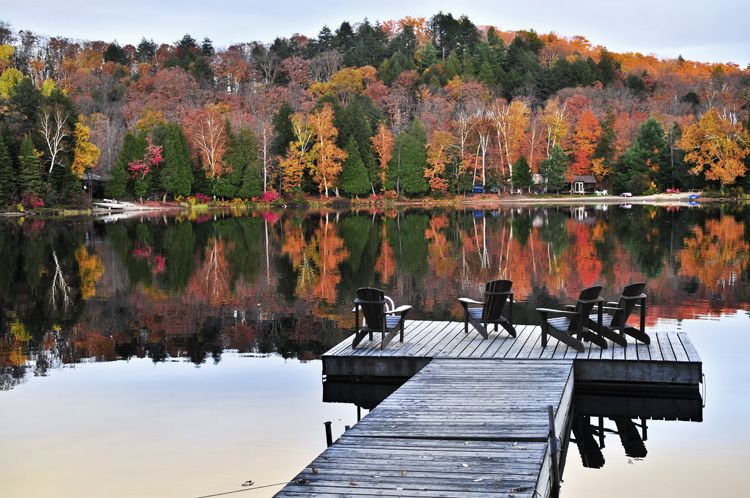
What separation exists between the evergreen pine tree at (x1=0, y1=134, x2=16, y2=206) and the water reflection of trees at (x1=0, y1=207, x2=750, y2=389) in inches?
585

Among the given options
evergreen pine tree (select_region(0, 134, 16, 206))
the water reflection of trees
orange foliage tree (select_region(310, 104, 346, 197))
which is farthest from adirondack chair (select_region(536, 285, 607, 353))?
orange foliage tree (select_region(310, 104, 346, 197))

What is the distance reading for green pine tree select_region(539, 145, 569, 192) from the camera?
78250 millimetres

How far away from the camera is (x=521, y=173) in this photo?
78.7 meters

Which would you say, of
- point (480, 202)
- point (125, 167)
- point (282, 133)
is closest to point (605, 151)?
point (480, 202)

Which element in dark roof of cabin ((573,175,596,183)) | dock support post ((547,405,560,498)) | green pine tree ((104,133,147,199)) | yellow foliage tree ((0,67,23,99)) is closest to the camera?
dock support post ((547,405,560,498))

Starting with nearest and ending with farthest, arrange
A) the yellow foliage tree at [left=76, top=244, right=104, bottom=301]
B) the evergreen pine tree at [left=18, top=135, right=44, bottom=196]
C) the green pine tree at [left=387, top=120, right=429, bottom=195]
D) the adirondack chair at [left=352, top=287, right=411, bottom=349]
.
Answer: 1. the adirondack chair at [left=352, top=287, right=411, bottom=349]
2. the yellow foliage tree at [left=76, top=244, right=104, bottom=301]
3. the evergreen pine tree at [left=18, top=135, right=44, bottom=196]
4. the green pine tree at [left=387, top=120, right=429, bottom=195]

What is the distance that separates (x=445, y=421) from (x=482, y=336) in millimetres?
4487

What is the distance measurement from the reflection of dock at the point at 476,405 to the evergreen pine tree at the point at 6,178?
1999 inches

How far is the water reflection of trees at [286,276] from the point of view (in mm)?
16391

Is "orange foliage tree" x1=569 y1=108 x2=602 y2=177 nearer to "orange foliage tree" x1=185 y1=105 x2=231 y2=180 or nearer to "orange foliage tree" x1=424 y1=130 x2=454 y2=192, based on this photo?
"orange foliage tree" x1=424 y1=130 x2=454 y2=192

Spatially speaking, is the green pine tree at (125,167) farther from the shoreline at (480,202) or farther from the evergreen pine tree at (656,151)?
the evergreen pine tree at (656,151)

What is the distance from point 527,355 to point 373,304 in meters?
2.22

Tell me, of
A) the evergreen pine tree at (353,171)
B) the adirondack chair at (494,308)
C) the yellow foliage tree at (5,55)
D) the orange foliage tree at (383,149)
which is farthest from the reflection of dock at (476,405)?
the yellow foliage tree at (5,55)

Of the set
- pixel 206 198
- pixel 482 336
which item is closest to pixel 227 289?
pixel 482 336
